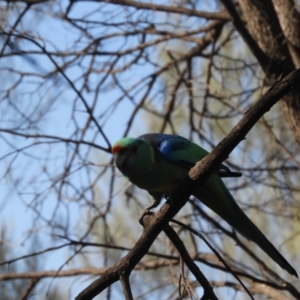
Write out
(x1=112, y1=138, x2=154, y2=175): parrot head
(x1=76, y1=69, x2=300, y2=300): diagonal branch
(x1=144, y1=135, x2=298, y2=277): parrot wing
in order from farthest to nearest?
(x1=144, y1=135, x2=298, y2=277): parrot wing, (x1=112, y1=138, x2=154, y2=175): parrot head, (x1=76, y1=69, x2=300, y2=300): diagonal branch

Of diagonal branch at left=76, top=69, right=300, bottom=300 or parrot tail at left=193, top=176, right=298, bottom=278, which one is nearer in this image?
diagonal branch at left=76, top=69, right=300, bottom=300

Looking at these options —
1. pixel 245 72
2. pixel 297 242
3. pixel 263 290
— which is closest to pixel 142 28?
pixel 245 72

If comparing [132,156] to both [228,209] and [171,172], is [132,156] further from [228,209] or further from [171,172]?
[228,209]

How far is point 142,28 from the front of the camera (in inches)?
232

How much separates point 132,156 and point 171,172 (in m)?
0.28

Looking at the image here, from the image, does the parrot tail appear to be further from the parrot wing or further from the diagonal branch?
the diagonal branch

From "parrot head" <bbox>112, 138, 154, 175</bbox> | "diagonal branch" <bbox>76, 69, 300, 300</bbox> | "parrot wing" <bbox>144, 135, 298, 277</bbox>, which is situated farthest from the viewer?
"parrot wing" <bbox>144, 135, 298, 277</bbox>

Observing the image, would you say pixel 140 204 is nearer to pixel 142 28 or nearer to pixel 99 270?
pixel 99 270

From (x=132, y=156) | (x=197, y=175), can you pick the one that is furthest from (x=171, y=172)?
(x=197, y=175)

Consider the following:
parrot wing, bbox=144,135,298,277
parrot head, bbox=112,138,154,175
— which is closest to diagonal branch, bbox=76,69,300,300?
parrot head, bbox=112,138,154,175

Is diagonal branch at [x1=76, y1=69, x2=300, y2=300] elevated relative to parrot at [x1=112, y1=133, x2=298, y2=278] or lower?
lower

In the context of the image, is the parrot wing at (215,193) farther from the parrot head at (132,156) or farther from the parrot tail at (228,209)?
the parrot head at (132,156)

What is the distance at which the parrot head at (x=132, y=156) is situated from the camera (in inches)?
124

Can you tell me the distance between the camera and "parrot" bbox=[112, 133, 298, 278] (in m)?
3.19
